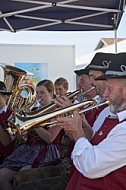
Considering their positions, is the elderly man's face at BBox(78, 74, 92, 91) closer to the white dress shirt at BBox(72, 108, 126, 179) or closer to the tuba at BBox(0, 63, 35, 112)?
the tuba at BBox(0, 63, 35, 112)

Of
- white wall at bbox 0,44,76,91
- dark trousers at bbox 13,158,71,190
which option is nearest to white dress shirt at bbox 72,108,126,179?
dark trousers at bbox 13,158,71,190

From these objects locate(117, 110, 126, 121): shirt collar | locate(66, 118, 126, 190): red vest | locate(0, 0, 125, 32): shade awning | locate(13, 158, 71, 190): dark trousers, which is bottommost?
locate(13, 158, 71, 190): dark trousers

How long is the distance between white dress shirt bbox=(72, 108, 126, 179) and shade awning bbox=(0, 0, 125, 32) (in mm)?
3035

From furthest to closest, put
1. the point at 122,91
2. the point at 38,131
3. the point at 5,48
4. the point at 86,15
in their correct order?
1. the point at 5,48
2. the point at 86,15
3. the point at 38,131
4. the point at 122,91

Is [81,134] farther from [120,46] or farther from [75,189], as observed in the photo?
[120,46]

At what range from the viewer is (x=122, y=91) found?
2000mm

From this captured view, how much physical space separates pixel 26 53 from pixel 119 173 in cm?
672

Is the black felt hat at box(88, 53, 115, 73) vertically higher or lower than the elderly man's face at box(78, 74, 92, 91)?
higher

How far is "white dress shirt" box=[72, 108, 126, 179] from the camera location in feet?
6.06

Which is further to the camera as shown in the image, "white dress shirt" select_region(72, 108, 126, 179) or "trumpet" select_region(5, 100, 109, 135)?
"trumpet" select_region(5, 100, 109, 135)

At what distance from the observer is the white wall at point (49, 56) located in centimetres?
829

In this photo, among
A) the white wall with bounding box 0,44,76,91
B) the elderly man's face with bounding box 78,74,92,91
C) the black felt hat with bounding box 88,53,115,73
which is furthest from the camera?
the white wall with bounding box 0,44,76,91

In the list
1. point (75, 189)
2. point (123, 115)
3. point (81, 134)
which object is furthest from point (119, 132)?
point (75, 189)

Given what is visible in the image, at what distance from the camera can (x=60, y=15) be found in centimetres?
556
